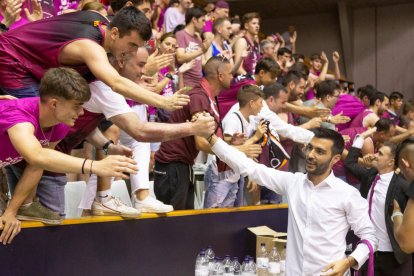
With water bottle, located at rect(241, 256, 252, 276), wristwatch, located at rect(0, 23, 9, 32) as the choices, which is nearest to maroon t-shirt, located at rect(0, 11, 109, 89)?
wristwatch, located at rect(0, 23, 9, 32)

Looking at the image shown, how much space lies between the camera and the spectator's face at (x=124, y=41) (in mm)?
3490

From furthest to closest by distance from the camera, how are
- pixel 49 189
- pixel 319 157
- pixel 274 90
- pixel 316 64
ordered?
pixel 316 64 → pixel 274 90 → pixel 319 157 → pixel 49 189

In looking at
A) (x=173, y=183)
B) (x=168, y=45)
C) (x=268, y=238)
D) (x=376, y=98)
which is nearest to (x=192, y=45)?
(x=168, y=45)

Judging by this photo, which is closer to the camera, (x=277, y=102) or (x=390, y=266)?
(x=390, y=266)

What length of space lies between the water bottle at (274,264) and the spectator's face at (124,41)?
2143mm

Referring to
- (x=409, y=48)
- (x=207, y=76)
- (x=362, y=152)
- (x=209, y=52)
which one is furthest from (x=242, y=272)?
(x=409, y=48)

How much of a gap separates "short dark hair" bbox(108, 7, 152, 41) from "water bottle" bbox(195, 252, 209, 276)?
5.91ft

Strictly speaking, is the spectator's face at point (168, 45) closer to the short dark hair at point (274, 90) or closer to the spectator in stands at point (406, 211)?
the short dark hair at point (274, 90)

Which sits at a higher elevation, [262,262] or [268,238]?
[268,238]

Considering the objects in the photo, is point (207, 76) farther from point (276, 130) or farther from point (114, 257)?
point (114, 257)

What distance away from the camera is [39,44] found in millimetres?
3496

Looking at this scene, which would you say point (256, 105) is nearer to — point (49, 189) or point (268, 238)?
point (268, 238)

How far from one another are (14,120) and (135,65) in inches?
47.4

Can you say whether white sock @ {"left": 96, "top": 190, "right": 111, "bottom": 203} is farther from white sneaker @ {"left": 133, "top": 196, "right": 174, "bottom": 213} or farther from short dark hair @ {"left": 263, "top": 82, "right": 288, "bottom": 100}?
short dark hair @ {"left": 263, "top": 82, "right": 288, "bottom": 100}
